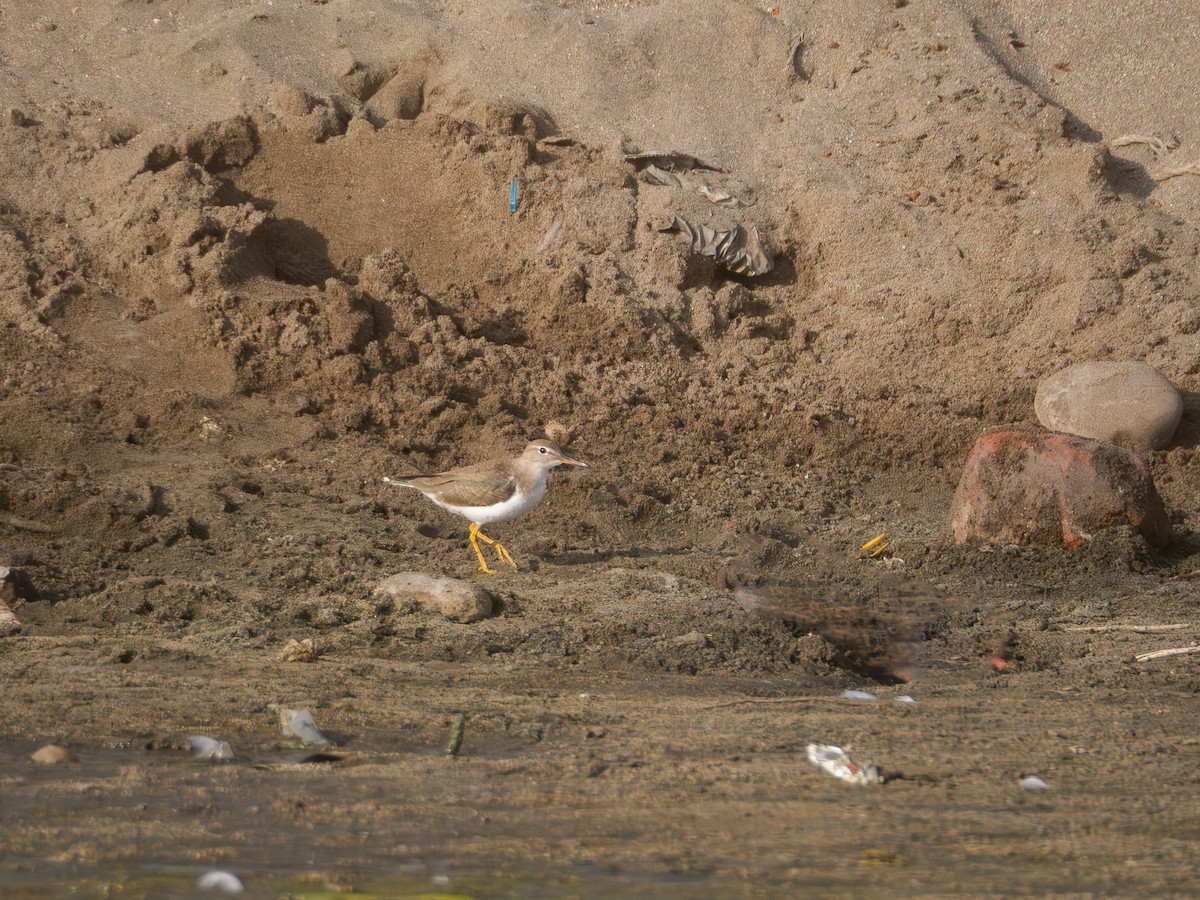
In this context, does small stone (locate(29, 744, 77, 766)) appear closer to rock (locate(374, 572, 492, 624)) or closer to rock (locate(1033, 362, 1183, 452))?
rock (locate(374, 572, 492, 624))

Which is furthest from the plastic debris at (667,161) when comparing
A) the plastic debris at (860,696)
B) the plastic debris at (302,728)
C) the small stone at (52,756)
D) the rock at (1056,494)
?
the small stone at (52,756)

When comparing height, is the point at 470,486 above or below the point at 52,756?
below

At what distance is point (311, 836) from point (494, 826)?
1.63 ft

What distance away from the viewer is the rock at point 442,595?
5.37 metres

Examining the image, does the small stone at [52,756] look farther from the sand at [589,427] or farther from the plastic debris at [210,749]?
the plastic debris at [210,749]

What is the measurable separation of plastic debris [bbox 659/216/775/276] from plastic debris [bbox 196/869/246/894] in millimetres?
7009

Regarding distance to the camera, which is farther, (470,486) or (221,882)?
(470,486)

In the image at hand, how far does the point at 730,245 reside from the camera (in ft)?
30.3

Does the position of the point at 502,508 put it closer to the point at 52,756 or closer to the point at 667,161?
the point at 52,756

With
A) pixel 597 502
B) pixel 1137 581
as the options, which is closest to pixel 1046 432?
pixel 1137 581

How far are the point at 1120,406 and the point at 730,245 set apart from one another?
3173 mm

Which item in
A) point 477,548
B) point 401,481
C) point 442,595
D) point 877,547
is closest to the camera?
point 442,595

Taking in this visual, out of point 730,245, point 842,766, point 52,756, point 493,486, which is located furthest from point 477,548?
point 730,245

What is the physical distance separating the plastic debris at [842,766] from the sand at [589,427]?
6 centimetres
